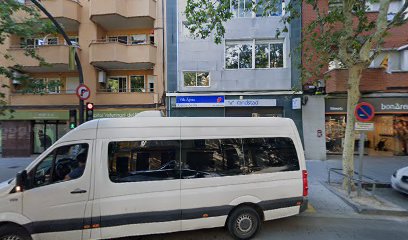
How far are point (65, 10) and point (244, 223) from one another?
47.6 ft

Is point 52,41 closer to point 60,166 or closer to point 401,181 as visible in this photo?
point 60,166

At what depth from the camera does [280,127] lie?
459cm

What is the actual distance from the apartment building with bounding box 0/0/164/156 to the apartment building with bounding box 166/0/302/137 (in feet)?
3.90

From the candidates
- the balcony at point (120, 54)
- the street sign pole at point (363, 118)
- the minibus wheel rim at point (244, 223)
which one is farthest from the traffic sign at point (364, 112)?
the balcony at point (120, 54)

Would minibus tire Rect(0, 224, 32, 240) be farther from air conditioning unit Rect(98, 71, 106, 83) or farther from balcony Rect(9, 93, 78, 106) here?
air conditioning unit Rect(98, 71, 106, 83)

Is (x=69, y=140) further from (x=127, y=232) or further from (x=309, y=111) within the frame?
(x=309, y=111)

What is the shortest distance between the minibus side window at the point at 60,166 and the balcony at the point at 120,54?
10133mm

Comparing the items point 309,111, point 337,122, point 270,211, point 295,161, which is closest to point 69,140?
point 270,211

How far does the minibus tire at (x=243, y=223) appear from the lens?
418cm

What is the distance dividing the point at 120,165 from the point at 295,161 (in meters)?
3.15

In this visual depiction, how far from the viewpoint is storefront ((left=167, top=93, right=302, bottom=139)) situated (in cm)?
1228

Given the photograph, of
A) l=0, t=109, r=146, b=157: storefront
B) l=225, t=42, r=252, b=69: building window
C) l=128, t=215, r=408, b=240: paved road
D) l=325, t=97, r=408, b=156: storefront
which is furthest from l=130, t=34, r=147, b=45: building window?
l=128, t=215, r=408, b=240: paved road

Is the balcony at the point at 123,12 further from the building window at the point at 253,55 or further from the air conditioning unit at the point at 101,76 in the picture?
the building window at the point at 253,55

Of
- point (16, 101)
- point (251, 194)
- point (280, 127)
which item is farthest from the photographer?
point (16, 101)
